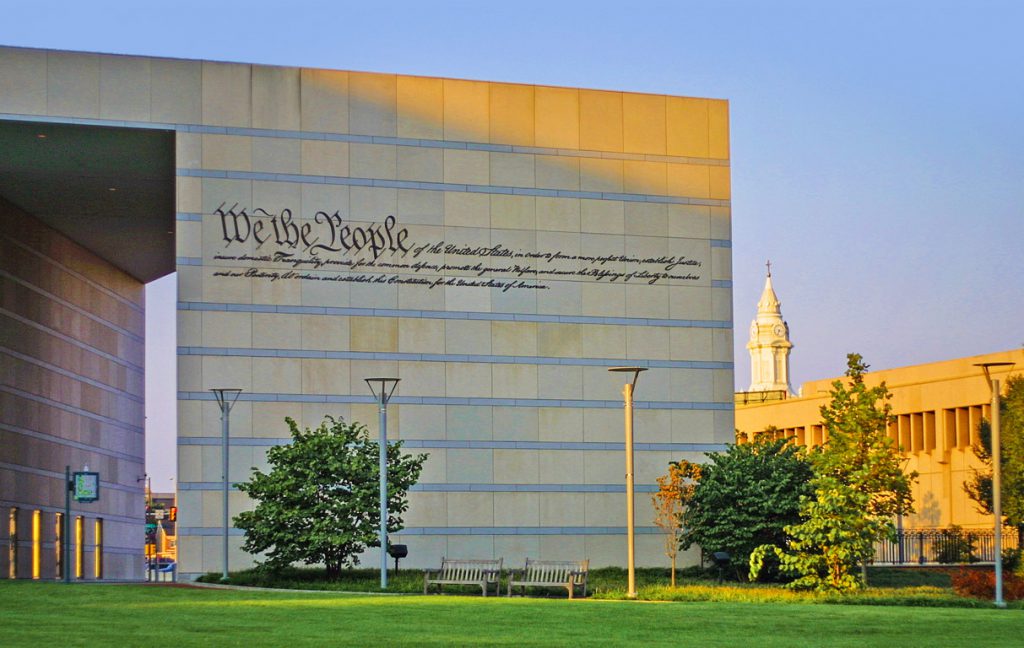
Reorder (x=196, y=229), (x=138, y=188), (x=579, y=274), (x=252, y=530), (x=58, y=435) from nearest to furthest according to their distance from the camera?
1. (x=252, y=530)
2. (x=196, y=229)
3. (x=579, y=274)
4. (x=138, y=188)
5. (x=58, y=435)

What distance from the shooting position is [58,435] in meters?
66.9

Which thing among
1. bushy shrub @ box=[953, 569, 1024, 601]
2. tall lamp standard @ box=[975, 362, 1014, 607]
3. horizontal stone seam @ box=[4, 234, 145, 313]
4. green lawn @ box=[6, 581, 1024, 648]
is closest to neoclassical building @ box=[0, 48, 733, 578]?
horizontal stone seam @ box=[4, 234, 145, 313]

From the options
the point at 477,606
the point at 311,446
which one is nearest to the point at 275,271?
the point at 311,446

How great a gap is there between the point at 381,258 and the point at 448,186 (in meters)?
3.29

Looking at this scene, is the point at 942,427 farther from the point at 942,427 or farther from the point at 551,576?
the point at 551,576

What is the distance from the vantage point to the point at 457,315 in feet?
166

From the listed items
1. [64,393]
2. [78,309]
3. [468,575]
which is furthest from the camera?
[78,309]

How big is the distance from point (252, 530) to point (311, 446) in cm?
282

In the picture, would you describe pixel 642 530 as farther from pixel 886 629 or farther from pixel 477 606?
pixel 886 629

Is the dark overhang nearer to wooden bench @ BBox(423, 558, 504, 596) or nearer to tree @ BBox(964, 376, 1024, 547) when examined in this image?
wooden bench @ BBox(423, 558, 504, 596)

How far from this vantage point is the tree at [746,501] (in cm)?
4566

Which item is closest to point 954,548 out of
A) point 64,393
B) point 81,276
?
point 64,393

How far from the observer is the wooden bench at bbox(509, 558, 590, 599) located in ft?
127

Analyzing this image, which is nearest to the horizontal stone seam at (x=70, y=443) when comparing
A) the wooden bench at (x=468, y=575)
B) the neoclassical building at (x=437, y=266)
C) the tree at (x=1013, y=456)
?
the neoclassical building at (x=437, y=266)
